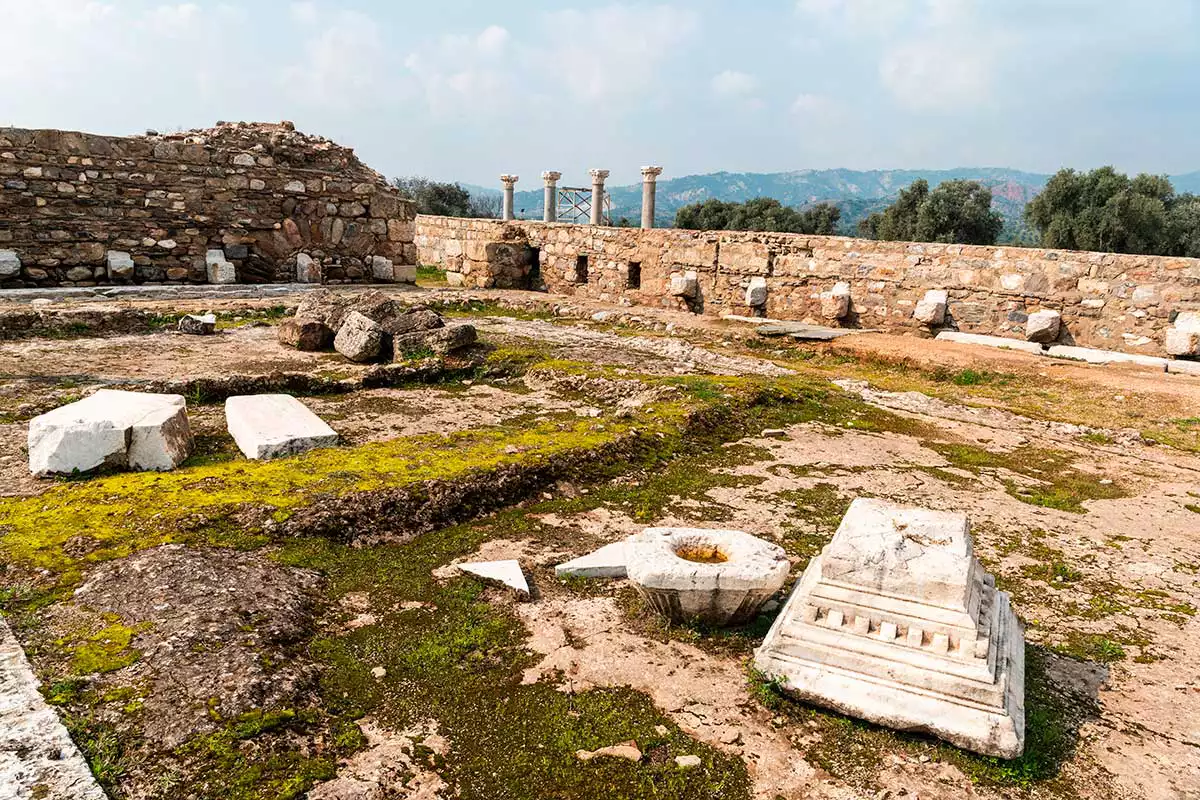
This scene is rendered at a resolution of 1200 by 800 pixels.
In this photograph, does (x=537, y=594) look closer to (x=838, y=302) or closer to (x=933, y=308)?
(x=933, y=308)

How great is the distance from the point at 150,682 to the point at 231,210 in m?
12.8

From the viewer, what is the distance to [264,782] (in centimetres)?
249

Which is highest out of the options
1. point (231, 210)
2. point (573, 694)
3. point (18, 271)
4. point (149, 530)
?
point (231, 210)

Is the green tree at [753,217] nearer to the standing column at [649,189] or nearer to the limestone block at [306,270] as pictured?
the standing column at [649,189]

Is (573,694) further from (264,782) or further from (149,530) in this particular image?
(149,530)

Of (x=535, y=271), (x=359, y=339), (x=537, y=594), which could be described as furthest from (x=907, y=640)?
(x=535, y=271)

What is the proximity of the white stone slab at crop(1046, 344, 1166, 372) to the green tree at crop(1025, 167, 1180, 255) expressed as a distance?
83.2ft

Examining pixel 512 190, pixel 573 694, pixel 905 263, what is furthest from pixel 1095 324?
pixel 512 190

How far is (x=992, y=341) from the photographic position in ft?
37.3

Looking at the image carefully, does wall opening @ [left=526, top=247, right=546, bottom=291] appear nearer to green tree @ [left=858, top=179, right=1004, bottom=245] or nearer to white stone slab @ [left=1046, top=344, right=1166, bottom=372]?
white stone slab @ [left=1046, top=344, right=1166, bottom=372]

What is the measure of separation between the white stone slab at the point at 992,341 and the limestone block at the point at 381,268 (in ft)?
33.8

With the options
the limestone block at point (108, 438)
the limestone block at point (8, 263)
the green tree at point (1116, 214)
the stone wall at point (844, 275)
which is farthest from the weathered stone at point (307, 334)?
the green tree at point (1116, 214)

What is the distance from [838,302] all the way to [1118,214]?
2622 centimetres

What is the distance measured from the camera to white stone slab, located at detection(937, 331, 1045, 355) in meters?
11.0
